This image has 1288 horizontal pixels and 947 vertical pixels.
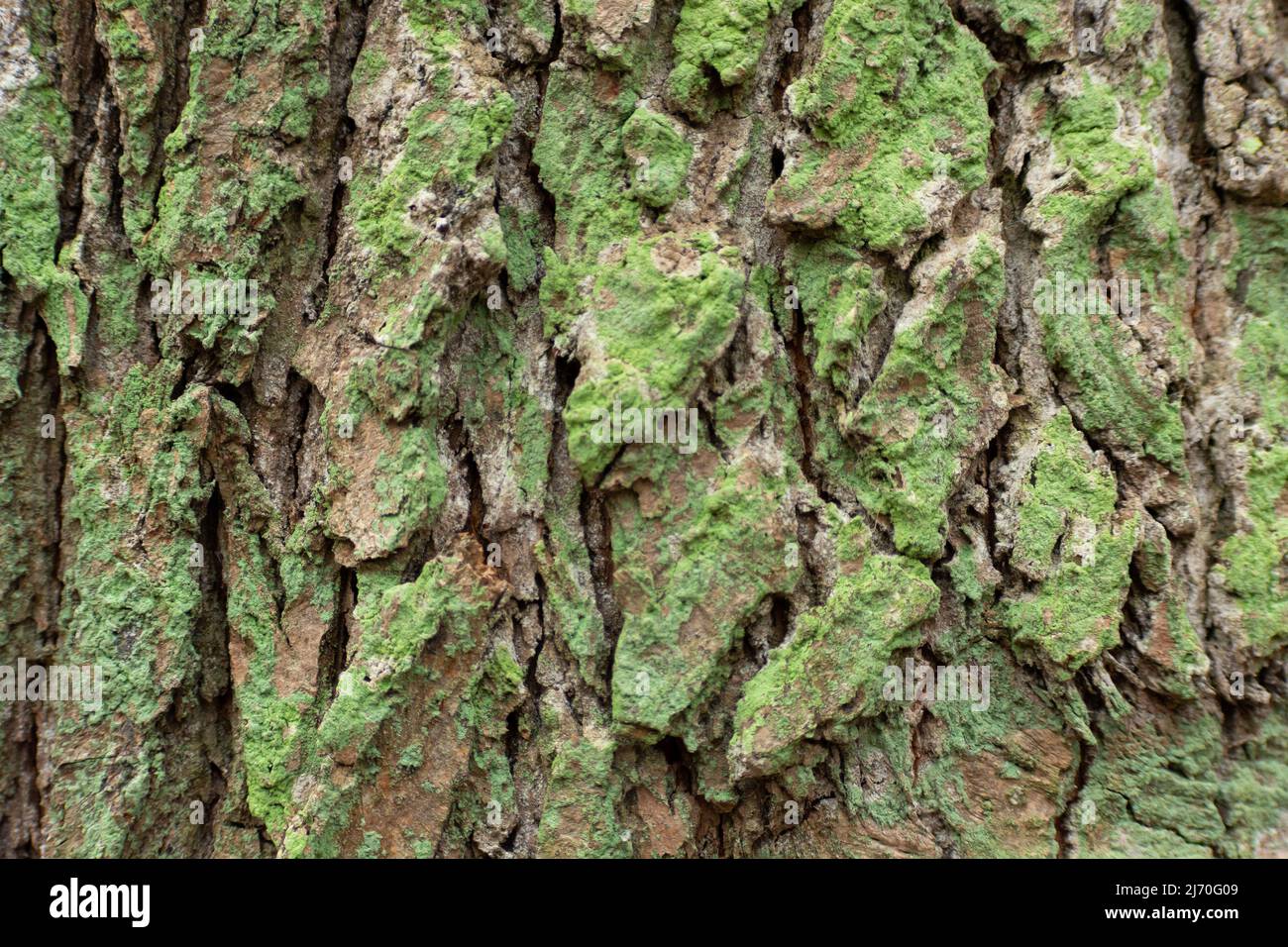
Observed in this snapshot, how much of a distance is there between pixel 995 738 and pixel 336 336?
2364mm

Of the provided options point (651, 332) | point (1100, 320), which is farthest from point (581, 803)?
point (1100, 320)

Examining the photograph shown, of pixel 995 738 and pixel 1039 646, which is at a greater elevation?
pixel 1039 646

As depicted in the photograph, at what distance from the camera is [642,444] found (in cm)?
214

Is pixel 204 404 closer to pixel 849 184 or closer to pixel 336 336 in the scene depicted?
pixel 336 336

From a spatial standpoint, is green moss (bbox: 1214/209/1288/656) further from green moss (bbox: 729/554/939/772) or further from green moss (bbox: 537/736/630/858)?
green moss (bbox: 537/736/630/858)

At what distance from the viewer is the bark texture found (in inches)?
85.5

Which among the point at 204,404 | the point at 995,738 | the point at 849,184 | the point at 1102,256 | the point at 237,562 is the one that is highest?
the point at 849,184

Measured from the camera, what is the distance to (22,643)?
2.25 meters

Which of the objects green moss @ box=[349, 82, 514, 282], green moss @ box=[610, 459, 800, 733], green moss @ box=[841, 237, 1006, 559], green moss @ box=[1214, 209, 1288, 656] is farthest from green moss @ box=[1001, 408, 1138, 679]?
green moss @ box=[349, 82, 514, 282]

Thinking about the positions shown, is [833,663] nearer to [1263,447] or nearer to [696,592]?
[696,592]

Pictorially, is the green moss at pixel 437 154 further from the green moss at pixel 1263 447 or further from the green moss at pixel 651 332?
the green moss at pixel 1263 447

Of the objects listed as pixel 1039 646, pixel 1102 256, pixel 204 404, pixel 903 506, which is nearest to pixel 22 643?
pixel 204 404

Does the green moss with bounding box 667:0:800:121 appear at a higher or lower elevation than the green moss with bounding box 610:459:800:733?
higher

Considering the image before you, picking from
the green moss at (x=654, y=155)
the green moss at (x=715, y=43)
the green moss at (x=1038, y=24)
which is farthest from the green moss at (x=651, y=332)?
the green moss at (x=1038, y=24)
